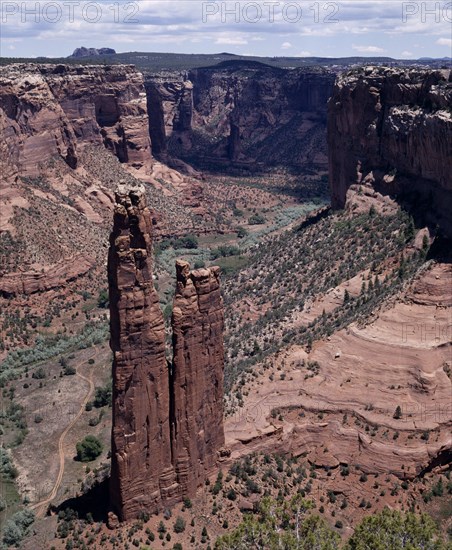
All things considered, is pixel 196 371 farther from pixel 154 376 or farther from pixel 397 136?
pixel 397 136

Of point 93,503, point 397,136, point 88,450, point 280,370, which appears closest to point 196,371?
point 93,503

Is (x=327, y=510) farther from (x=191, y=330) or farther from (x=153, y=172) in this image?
(x=153, y=172)

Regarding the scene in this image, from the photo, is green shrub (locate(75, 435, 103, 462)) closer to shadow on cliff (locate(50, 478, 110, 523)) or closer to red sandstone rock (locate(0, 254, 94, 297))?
shadow on cliff (locate(50, 478, 110, 523))

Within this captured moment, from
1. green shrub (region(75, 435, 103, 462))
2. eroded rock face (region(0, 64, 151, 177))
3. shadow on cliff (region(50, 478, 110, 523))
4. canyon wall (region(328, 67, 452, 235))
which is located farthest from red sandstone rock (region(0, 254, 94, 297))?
shadow on cliff (region(50, 478, 110, 523))

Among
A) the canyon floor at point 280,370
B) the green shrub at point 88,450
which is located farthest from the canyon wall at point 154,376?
the green shrub at point 88,450

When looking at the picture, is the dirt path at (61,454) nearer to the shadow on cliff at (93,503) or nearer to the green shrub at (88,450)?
the green shrub at (88,450)

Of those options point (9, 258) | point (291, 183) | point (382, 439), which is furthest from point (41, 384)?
point (291, 183)

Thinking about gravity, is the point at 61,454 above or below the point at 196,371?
below
